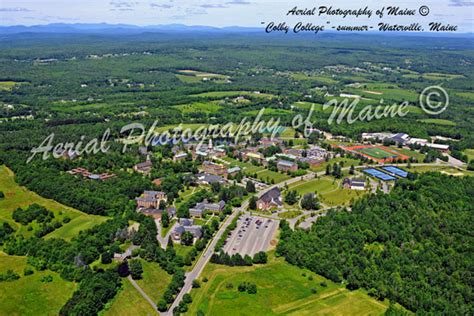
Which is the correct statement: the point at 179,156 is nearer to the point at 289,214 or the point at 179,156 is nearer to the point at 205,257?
the point at 289,214

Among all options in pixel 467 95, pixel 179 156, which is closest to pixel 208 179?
pixel 179 156

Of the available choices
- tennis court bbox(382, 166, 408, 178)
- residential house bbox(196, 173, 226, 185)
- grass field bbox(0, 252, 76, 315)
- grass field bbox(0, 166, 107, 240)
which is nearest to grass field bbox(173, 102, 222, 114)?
residential house bbox(196, 173, 226, 185)

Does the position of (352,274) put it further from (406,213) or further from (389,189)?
(389,189)

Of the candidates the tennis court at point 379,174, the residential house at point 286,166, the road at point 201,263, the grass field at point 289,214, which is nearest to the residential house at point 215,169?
the residential house at point 286,166

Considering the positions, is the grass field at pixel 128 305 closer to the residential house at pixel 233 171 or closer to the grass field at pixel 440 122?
the residential house at pixel 233 171

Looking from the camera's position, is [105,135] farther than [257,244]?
Yes

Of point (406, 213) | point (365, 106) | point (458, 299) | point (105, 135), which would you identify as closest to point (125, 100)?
point (105, 135)
